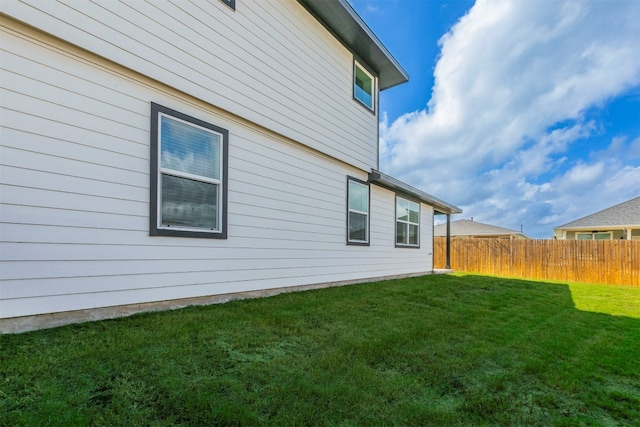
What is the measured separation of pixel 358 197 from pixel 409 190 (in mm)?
2435

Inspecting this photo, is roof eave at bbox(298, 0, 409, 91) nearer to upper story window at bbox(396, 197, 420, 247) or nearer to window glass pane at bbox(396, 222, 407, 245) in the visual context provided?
upper story window at bbox(396, 197, 420, 247)

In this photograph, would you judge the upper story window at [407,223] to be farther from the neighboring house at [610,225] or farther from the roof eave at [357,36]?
the neighboring house at [610,225]

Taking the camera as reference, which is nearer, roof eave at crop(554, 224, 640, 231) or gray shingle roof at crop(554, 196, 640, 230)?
roof eave at crop(554, 224, 640, 231)

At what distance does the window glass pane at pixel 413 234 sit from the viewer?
10.1 meters

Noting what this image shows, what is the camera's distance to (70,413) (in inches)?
63.7

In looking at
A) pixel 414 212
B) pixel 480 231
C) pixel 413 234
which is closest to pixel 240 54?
pixel 414 212

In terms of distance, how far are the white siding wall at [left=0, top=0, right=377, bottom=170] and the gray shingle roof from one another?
17.3 m

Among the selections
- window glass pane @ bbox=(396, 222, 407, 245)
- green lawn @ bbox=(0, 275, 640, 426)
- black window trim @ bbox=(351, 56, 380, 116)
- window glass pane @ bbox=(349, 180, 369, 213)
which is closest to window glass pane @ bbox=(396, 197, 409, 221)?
window glass pane @ bbox=(396, 222, 407, 245)

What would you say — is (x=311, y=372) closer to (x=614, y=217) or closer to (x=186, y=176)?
(x=186, y=176)

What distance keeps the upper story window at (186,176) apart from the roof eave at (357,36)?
3.60 metres

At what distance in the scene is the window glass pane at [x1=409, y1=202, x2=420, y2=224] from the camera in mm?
10097

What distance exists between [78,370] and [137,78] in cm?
306

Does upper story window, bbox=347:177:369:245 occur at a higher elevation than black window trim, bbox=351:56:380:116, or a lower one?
lower

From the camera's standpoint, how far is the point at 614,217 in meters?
16.8
